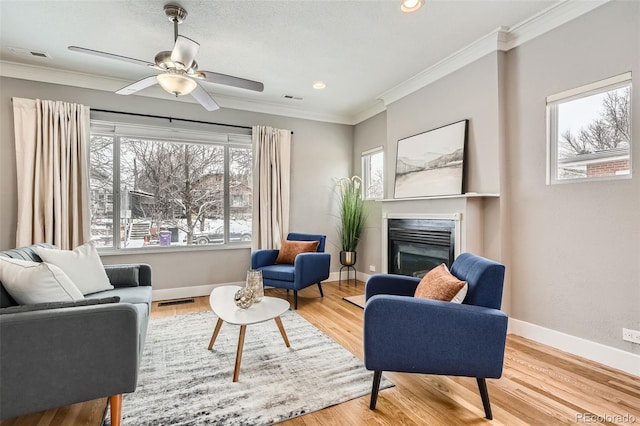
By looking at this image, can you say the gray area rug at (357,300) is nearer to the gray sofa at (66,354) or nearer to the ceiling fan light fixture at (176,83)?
the gray sofa at (66,354)

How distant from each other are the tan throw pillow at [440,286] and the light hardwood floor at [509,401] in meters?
0.62

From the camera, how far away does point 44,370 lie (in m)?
1.43

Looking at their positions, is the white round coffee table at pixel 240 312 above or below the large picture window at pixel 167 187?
below

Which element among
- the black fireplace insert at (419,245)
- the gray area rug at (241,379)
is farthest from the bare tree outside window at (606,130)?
the gray area rug at (241,379)

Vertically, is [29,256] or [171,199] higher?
[171,199]

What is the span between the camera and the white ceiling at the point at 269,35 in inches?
99.0

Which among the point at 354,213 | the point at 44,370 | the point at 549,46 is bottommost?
the point at 44,370

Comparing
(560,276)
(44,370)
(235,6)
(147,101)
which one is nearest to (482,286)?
(560,276)

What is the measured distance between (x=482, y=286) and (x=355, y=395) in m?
1.00

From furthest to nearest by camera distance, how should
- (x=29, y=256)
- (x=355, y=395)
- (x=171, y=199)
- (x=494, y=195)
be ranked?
1. (x=171, y=199)
2. (x=494, y=195)
3. (x=29, y=256)
4. (x=355, y=395)

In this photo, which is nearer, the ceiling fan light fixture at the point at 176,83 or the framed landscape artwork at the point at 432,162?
the ceiling fan light fixture at the point at 176,83

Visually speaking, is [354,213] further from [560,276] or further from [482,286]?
[482,286]

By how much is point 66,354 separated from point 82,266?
1.35 m

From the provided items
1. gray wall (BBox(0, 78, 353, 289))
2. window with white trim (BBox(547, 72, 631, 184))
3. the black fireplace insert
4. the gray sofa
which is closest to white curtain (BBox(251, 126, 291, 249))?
gray wall (BBox(0, 78, 353, 289))
